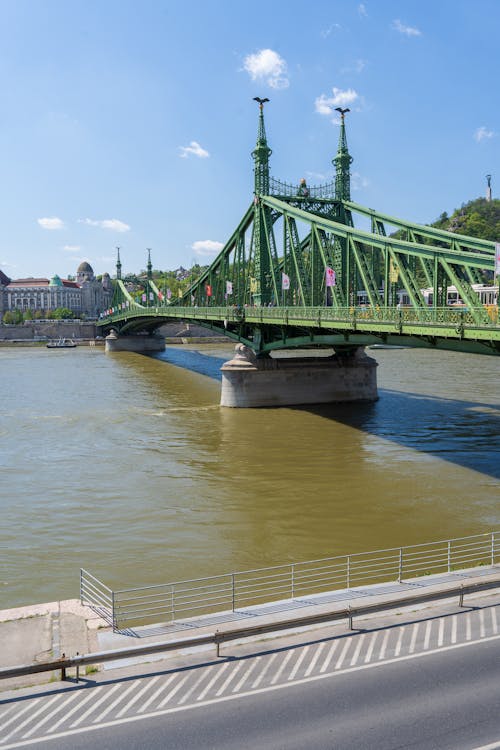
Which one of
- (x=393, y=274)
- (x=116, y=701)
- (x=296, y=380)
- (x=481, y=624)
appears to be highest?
(x=393, y=274)

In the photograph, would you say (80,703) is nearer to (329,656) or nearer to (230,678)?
(230,678)

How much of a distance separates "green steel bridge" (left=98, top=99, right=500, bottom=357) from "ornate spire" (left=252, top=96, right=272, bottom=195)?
8 cm

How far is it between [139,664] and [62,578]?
24.3 ft

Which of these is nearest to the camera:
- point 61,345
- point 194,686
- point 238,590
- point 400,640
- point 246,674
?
point 194,686

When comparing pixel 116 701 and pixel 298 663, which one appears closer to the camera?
pixel 116 701

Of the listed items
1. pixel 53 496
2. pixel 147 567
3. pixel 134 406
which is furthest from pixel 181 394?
pixel 147 567

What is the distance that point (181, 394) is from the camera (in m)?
56.0

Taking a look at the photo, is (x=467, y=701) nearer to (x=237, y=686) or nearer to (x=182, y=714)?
(x=237, y=686)

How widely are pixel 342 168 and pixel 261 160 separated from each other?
6994 mm

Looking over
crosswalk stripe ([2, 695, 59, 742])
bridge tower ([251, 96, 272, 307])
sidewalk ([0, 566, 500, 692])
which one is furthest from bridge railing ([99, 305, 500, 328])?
crosswalk stripe ([2, 695, 59, 742])

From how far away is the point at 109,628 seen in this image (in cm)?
1191

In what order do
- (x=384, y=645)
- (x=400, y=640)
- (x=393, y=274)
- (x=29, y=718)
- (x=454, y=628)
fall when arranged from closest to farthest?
1. (x=29, y=718)
2. (x=384, y=645)
3. (x=400, y=640)
4. (x=454, y=628)
5. (x=393, y=274)

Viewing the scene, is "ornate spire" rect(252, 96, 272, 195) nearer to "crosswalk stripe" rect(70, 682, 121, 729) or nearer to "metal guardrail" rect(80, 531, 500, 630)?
"metal guardrail" rect(80, 531, 500, 630)

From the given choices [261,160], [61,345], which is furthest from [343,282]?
[61,345]
